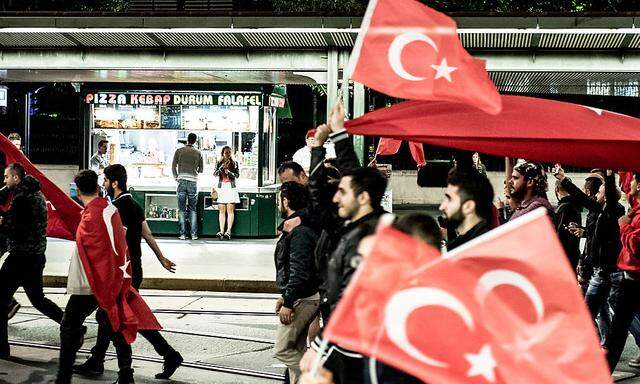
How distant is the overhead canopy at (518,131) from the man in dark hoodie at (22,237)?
397 centimetres

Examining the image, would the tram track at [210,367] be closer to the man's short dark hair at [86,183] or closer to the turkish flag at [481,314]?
the man's short dark hair at [86,183]

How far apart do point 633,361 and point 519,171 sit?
2152mm

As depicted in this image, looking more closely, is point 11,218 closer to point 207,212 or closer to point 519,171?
point 519,171

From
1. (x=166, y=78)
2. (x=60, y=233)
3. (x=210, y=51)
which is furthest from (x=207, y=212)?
(x=60, y=233)

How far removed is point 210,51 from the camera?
15.5 metres

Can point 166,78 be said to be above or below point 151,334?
above

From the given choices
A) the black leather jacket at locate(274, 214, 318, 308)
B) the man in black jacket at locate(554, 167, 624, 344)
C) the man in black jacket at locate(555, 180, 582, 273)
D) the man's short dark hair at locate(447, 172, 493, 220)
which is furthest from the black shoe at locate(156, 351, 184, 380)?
the man's short dark hair at locate(447, 172, 493, 220)

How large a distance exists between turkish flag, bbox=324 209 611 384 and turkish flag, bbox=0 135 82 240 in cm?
655

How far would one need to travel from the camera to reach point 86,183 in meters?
7.62

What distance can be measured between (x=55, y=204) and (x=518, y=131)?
16.0 feet

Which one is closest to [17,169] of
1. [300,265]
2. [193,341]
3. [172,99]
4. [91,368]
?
[91,368]

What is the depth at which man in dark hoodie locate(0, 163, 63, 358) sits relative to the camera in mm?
8914

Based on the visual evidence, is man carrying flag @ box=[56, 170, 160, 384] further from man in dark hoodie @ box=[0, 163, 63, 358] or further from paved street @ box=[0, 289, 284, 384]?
man in dark hoodie @ box=[0, 163, 63, 358]

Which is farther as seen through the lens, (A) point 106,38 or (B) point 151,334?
(A) point 106,38
